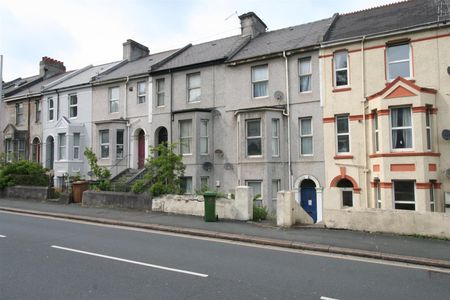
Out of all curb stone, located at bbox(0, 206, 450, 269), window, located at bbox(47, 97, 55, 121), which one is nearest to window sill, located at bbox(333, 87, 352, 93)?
curb stone, located at bbox(0, 206, 450, 269)

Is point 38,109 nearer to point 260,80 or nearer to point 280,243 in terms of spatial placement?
point 260,80

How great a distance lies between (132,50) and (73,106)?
642cm

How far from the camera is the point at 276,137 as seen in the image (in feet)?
60.1

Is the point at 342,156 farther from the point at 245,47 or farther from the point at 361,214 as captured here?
the point at 245,47

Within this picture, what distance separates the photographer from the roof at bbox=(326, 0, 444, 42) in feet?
53.6

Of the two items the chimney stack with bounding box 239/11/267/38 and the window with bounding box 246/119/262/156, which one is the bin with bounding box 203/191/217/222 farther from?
the chimney stack with bounding box 239/11/267/38

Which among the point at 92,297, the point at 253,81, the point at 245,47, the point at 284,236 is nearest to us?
the point at 92,297

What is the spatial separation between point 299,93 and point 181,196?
311 inches

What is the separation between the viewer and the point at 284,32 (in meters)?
21.8

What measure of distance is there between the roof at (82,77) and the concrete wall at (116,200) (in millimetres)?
11179

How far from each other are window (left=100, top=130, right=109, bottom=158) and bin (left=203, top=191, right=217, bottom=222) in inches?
489

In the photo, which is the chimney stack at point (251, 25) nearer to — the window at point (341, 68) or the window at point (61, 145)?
the window at point (341, 68)

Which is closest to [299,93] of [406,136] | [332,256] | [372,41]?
[372,41]

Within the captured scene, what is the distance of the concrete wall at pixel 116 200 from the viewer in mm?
15828
